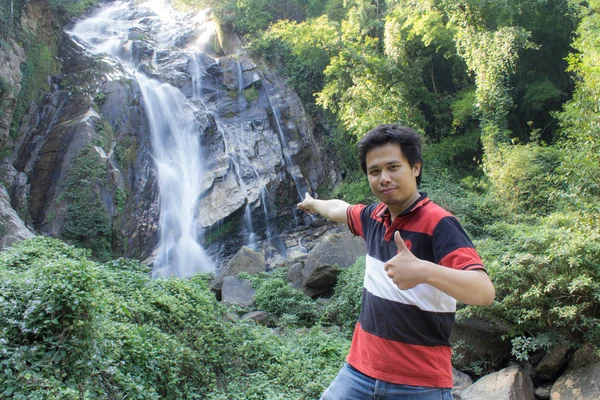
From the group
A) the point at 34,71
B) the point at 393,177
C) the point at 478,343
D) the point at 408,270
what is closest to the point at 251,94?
the point at 34,71

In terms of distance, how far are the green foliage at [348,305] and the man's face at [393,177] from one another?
518cm

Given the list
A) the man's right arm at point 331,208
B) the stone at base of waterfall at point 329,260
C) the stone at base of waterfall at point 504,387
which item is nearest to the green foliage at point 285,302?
the stone at base of waterfall at point 329,260

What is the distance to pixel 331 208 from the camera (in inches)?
104

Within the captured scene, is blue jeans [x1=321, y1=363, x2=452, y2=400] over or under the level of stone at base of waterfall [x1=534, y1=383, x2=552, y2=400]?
over

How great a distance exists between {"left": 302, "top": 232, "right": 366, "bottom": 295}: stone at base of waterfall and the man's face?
23.5ft

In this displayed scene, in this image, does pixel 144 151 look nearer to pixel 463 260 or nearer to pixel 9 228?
pixel 9 228

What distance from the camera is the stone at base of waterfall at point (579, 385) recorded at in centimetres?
424

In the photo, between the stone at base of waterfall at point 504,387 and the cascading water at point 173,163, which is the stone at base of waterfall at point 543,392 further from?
the cascading water at point 173,163

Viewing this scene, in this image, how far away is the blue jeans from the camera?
5.55 ft

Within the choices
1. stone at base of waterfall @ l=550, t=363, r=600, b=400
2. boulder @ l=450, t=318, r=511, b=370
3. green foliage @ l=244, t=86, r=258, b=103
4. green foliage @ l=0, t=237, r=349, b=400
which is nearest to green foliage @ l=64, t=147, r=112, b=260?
green foliage @ l=0, t=237, r=349, b=400

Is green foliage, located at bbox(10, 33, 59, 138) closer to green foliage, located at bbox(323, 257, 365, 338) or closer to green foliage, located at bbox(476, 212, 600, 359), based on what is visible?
green foliage, located at bbox(323, 257, 365, 338)

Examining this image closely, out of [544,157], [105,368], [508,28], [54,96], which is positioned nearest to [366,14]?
[508,28]

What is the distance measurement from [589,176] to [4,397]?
7.62 metres

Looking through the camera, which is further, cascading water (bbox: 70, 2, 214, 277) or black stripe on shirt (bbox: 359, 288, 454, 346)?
cascading water (bbox: 70, 2, 214, 277)
